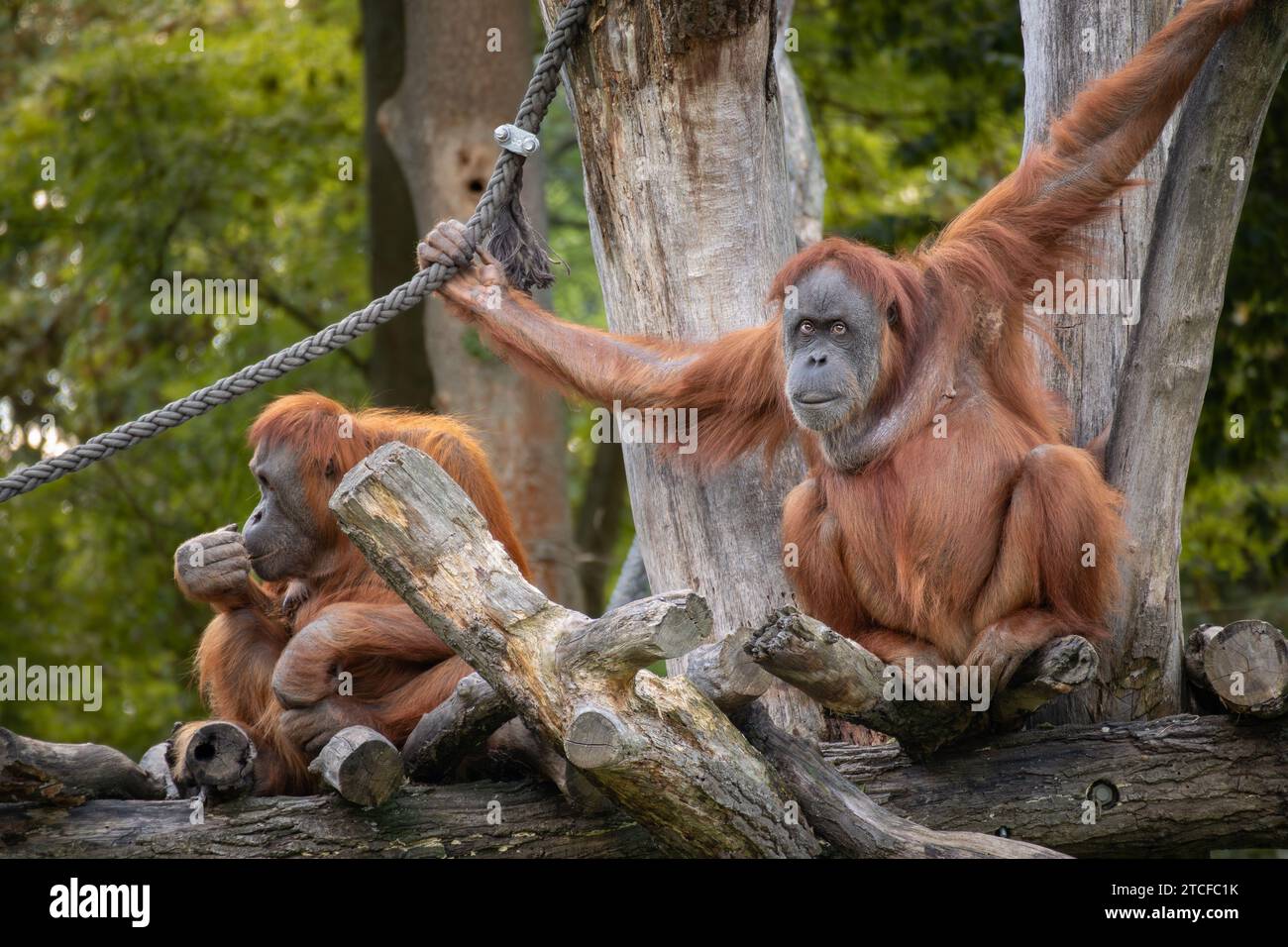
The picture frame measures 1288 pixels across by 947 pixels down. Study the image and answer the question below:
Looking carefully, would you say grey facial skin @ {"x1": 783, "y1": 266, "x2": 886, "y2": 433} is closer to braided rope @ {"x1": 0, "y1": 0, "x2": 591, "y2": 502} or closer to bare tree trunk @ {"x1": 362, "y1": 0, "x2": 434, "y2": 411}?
braided rope @ {"x1": 0, "y1": 0, "x2": 591, "y2": 502}

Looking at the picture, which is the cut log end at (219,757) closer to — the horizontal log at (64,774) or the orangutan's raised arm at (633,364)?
the horizontal log at (64,774)

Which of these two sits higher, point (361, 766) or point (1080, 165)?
point (1080, 165)

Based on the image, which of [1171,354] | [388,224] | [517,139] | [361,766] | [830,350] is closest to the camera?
[361,766]

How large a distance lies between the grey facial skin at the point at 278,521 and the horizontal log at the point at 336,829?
1011 millimetres

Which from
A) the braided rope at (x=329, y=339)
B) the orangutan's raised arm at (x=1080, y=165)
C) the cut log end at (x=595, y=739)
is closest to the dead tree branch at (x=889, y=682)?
the cut log end at (x=595, y=739)

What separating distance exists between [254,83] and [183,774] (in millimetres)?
8931

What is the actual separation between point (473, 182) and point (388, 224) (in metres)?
0.68

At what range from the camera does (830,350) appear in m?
4.84

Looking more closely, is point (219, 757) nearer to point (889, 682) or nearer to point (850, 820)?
point (850, 820)

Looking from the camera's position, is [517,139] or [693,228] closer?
[517,139]

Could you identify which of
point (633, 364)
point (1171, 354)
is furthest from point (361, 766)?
point (1171, 354)

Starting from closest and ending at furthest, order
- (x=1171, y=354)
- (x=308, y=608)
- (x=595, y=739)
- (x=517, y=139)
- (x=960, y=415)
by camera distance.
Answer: (x=595, y=739)
(x=960, y=415)
(x=1171, y=354)
(x=517, y=139)
(x=308, y=608)

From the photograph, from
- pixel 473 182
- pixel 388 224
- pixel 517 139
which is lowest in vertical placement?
pixel 517 139

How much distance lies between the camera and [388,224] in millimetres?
10086
